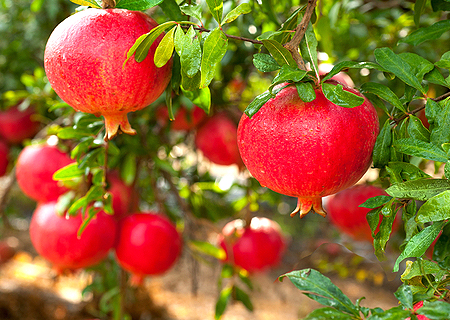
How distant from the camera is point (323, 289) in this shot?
1.26 feet

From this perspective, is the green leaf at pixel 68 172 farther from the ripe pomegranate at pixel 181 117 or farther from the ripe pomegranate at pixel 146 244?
the ripe pomegranate at pixel 181 117

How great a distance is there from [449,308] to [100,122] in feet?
1.79

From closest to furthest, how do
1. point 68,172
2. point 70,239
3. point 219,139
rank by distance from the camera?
point 68,172
point 70,239
point 219,139

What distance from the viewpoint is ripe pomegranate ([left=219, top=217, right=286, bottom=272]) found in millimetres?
1169

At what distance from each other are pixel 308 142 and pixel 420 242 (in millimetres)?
145

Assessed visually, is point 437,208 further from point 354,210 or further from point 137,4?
point 354,210

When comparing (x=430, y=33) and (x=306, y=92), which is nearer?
(x=306, y=92)

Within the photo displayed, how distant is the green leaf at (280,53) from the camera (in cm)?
41

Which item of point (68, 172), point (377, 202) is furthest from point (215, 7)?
point (68, 172)

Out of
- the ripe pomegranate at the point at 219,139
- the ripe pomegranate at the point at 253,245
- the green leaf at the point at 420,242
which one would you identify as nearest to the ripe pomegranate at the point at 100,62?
the green leaf at the point at 420,242

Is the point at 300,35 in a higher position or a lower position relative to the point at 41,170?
higher

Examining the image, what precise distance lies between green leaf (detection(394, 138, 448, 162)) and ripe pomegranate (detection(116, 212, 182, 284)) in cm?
68

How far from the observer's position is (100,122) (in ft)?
2.15

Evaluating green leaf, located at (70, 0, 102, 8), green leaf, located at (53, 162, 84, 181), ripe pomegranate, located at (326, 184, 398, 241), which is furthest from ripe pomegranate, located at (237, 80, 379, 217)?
ripe pomegranate, located at (326, 184, 398, 241)
